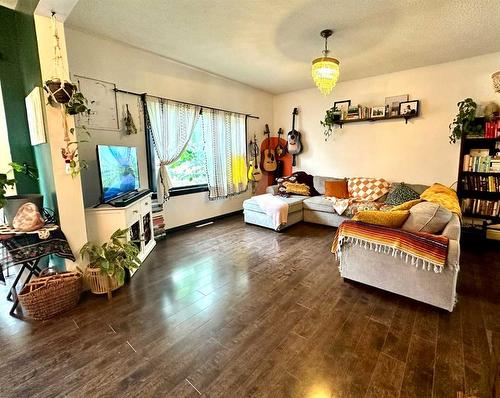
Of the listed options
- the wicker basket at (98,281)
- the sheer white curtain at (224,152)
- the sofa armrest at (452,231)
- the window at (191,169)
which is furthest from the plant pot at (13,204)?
the sofa armrest at (452,231)

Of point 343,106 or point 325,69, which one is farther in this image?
point 343,106

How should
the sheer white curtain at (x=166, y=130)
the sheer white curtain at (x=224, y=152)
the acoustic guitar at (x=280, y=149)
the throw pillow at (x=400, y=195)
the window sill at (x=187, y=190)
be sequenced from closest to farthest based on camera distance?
the sheer white curtain at (x=166, y=130) → the throw pillow at (x=400, y=195) → the window sill at (x=187, y=190) → the sheer white curtain at (x=224, y=152) → the acoustic guitar at (x=280, y=149)

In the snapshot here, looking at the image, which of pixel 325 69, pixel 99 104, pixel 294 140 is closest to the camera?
pixel 325 69

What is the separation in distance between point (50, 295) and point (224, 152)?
325 cm

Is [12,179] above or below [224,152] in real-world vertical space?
below

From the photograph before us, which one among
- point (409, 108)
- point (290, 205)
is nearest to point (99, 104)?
point (290, 205)

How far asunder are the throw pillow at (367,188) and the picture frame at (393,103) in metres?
1.11

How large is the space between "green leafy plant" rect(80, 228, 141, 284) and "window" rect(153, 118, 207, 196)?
A: 65.8 inches

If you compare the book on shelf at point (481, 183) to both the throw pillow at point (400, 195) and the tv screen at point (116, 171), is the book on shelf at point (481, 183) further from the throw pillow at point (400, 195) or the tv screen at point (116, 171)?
the tv screen at point (116, 171)

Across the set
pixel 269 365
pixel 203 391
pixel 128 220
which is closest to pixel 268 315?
pixel 269 365

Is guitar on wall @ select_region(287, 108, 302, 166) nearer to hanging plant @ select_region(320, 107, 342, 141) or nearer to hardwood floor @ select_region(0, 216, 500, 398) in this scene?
hanging plant @ select_region(320, 107, 342, 141)

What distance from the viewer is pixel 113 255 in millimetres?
2207

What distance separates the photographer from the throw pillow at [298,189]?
4.63m

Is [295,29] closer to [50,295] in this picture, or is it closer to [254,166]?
[254,166]
